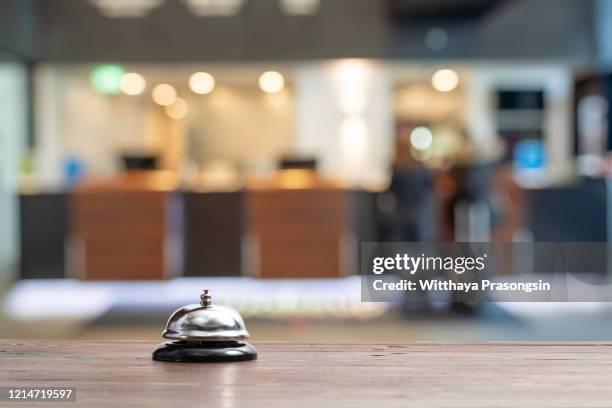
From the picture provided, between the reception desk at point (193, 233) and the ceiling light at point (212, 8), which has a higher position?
the ceiling light at point (212, 8)

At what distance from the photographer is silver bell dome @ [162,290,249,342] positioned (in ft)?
4.00

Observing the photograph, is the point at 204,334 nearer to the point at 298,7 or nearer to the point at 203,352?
the point at 203,352

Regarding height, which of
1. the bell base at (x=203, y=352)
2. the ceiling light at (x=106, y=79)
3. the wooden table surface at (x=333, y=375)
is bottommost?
the wooden table surface at (x=333, y=375)

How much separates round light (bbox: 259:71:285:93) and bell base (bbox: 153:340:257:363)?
11.0m

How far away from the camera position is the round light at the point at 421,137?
12664mm

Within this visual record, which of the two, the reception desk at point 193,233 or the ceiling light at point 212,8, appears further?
the ceiling light at point 212,8

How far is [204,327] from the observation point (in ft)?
4.00

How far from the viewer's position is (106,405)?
1013 mm

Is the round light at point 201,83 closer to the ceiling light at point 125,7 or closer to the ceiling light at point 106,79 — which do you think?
the ceiling light at point 106,79

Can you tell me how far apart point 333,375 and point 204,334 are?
0.56ft

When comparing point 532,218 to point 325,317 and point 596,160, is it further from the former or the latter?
point 325,317

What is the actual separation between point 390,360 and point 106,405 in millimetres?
434

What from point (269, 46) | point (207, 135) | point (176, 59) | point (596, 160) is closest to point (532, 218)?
point (596, 160)

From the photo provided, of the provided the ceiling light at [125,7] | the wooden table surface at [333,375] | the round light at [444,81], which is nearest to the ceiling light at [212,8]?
the ceiling light at [125,7]
